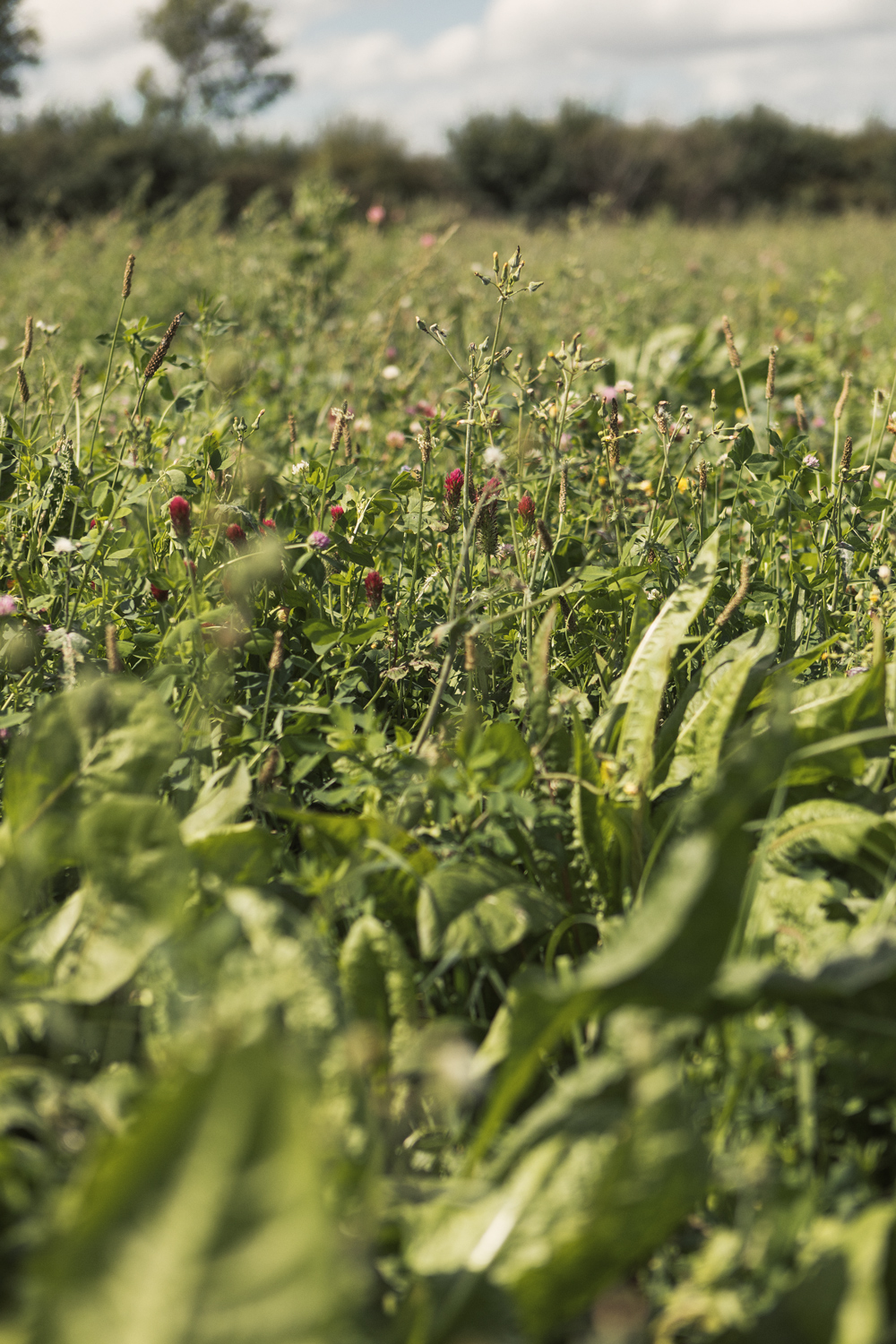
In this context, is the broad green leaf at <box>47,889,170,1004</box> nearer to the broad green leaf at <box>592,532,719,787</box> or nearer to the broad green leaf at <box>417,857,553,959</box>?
the broad green leaf at <box>417,857,553,959</box>

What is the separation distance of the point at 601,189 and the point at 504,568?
23.3m

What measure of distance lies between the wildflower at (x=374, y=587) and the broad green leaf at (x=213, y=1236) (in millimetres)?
1157

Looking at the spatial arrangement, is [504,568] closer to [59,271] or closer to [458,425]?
[458,425]

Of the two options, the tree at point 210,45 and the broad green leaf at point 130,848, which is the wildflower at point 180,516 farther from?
the tree at point 210,45

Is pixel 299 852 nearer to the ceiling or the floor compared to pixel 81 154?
nearer to the floor

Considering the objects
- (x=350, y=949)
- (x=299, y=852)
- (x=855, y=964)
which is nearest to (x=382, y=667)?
(x=299, y=852)

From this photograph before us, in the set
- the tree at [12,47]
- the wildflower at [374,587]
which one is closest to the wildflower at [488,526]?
the wildflower at [374,587]

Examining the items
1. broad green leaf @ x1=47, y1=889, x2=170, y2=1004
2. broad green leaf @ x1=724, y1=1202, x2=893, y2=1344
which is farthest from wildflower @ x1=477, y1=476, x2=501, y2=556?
broad green leaf @ x1=724, y1=1202, x2=893, y2=1344

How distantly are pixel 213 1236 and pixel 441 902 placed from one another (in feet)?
1.86

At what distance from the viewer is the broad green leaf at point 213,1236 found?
68 cm

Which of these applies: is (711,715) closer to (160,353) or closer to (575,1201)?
(575,1201)

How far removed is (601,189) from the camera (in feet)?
73.4

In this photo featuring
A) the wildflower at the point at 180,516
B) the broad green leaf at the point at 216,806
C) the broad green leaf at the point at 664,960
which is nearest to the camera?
the broad green leaf at the point at 664,960

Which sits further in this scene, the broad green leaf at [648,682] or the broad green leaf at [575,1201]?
the broad green leaf at [648,682]
